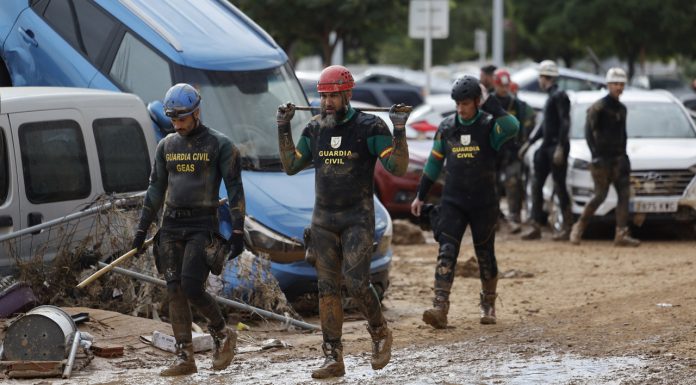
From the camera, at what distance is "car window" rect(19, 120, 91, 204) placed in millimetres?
10641

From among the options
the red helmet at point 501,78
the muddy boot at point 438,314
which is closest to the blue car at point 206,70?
the muddy boot at point 438,314

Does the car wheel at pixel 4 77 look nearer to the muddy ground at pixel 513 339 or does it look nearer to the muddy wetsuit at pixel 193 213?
the muddy ground at pixel 513 339

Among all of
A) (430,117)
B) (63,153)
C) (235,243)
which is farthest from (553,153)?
(235,243)

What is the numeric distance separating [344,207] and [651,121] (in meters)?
10.2

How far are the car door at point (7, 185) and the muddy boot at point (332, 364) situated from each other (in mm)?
2700

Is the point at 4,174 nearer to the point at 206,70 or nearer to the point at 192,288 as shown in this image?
the point at 192,288

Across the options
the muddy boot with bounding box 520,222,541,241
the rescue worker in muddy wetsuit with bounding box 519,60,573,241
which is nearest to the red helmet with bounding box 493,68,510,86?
the rescue worker in muddy wetsuit with bounding box 519,60,573,241

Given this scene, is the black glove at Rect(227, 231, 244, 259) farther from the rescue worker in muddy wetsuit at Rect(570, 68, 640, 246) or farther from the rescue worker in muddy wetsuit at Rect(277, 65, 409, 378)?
the rescue worker in muddy wetsuit at Rect(570, 68, 640, 246)

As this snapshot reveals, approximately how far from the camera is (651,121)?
18641 millimetres

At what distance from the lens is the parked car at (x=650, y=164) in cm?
1720

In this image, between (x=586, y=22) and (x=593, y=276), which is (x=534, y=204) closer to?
(x=593, y=276)

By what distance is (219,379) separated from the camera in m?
9.03

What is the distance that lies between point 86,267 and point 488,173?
3087 millimetres

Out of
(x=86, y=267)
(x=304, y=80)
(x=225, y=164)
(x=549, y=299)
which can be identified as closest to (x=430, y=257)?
(x=549, y=299)
